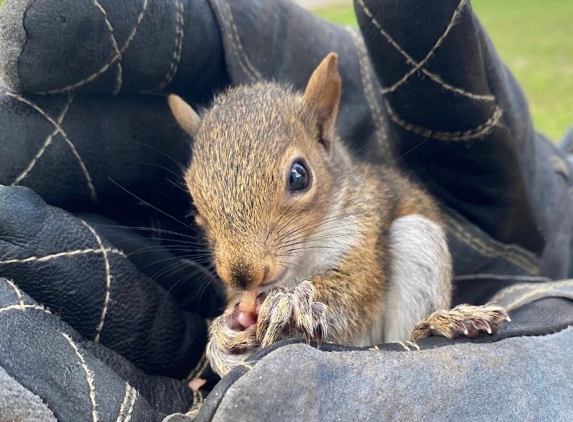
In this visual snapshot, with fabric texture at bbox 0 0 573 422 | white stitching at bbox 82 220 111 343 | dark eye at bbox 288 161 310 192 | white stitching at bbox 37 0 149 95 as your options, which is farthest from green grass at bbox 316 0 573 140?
white stitching at bbox 82 220 111 343

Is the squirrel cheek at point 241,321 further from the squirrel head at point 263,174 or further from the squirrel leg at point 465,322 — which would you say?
the squirrel leg at point 465,322

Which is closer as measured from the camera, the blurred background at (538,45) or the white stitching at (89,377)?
the white stitching at (89,377)

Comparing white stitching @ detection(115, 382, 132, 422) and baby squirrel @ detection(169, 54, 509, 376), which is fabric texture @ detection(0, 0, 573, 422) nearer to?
white stitching @ detection(115, 382, 132, 422)

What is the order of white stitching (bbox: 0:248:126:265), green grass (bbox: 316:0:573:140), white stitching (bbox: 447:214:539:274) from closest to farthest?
white stitching (bbox: 0:248:126:265) < white stitching (bbox: 447:214:539:274) < green grass (bbox: 316:0:573:140)

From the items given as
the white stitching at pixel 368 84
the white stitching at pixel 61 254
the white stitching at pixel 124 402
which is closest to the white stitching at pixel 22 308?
the white stitching at pixel 61 254

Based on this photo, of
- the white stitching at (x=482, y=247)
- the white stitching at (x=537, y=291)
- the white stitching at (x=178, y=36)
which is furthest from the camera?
the white stitching at (x=482, y=247)

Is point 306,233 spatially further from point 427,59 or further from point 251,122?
point 427,59

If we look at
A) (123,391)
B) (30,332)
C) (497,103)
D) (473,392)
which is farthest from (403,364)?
(497,103)
